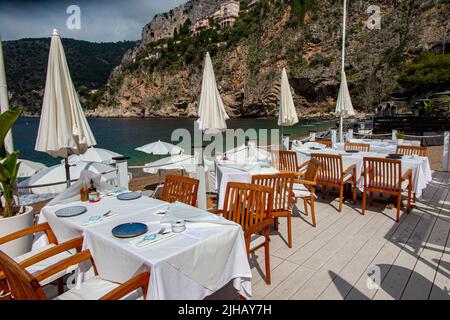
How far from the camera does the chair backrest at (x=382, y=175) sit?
4168 millimetres

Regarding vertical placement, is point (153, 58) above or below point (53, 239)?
above

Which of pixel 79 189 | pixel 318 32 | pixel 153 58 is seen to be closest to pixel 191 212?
pixel 79 189

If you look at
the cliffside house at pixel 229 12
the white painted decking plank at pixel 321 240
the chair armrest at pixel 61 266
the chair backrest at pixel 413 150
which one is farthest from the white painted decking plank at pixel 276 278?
the cliffside house at pixel 229 12

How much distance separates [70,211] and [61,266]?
77 centimetres

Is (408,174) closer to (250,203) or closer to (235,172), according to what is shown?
(235,172)

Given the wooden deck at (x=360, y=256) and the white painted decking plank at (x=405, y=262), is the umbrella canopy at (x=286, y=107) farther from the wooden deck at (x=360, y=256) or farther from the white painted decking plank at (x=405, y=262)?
the white painted decking plank at (x=405, y=262)

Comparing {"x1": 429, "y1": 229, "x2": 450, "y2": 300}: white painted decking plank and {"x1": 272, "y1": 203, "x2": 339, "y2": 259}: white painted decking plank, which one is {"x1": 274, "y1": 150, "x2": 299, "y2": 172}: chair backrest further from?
{"x1": 429, "y1": 229, "x2": 450, "y2": 300}: white painted decking plank

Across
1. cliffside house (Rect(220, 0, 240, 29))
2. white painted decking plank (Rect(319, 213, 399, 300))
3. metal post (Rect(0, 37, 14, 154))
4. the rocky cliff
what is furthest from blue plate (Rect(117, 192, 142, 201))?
cliffside house (Rect(220, 0, 240, 29))

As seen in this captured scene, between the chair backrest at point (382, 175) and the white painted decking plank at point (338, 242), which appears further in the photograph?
the chair backrest at point (382, 175)

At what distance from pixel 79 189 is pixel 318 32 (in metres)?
46.9

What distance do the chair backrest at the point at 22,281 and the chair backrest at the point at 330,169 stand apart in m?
4.08

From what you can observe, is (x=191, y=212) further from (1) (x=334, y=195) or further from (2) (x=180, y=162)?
(2) (x=180, y=162)

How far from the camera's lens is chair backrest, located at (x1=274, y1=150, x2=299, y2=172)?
16.9ft

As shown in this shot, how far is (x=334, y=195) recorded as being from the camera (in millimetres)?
5496
